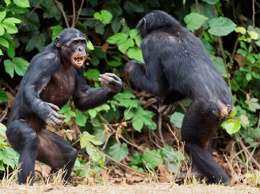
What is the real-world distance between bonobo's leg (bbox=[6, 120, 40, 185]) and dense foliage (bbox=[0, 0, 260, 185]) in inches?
82.1

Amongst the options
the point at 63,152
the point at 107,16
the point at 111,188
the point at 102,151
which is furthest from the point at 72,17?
the point at 111,188

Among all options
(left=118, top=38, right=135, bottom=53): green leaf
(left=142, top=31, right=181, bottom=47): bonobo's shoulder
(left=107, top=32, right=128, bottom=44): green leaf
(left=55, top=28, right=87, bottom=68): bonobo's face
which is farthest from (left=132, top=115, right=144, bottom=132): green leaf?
(left=55, top=28, right=87, bottom=68): bonobo's face

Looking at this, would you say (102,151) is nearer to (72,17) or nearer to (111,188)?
(72,17)

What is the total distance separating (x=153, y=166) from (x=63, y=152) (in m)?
2.84

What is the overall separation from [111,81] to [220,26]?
3.10 m

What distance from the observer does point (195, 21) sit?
10539mm

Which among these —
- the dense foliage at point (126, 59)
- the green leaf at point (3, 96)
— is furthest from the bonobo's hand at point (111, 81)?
the green leaf at point (3, 96)

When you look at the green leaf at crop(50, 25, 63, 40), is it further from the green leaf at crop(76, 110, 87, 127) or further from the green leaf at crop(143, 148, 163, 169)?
the green leaf at crop(143, 148, 163, 169)

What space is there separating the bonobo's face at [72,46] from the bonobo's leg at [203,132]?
58.1 inches

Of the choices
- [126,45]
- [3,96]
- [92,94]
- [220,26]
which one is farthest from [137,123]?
[92,94]

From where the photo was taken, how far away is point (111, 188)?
21.9ft

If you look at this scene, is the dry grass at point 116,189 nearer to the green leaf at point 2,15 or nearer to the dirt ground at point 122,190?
the dirt ground at point 122,190

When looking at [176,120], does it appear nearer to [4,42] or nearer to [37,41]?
[37,41]

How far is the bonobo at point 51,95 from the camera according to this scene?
7801mm
